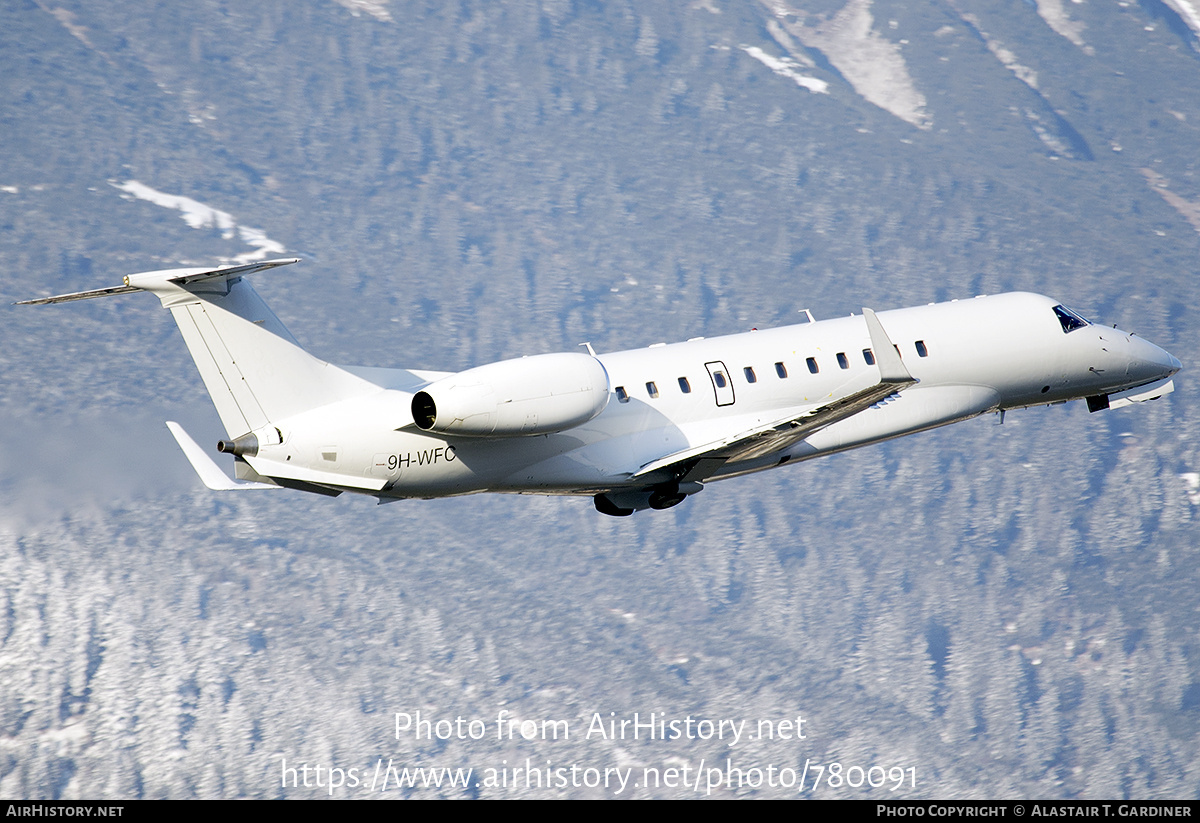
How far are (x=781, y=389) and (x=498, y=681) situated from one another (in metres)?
Answer: 145

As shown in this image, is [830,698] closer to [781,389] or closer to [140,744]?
[140,744]

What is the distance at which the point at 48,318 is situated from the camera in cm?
18188

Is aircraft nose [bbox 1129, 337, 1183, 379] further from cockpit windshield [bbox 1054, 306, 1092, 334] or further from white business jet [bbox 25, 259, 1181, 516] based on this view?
cockpit windshield [bbox 1054, 306, 1092, 334]

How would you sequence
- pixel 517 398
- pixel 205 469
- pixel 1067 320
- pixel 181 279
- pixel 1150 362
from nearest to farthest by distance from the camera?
pixel 181 279, pixel 517 398, pixel 205 469, pixel 1067 320, pixel 1150 362

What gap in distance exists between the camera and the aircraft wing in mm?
22688

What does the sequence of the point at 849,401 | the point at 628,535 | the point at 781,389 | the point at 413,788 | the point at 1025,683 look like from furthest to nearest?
the point at 628,535 < the point at 1025,683 < the point at 413,788 < the point at 781,389 < the point at 849,401

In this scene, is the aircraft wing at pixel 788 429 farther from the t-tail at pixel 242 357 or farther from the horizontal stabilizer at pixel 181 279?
the horizontal stabilizer at pixel 181 279

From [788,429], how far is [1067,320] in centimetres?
930

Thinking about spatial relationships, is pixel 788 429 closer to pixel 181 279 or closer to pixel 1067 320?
pixel 1067 320

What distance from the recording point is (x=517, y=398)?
22703 mm

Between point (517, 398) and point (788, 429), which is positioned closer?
point (517, 398)

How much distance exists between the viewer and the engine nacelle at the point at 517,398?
22281 millimetres

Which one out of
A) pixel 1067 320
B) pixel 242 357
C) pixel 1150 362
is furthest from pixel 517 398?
pixel 1150 362
